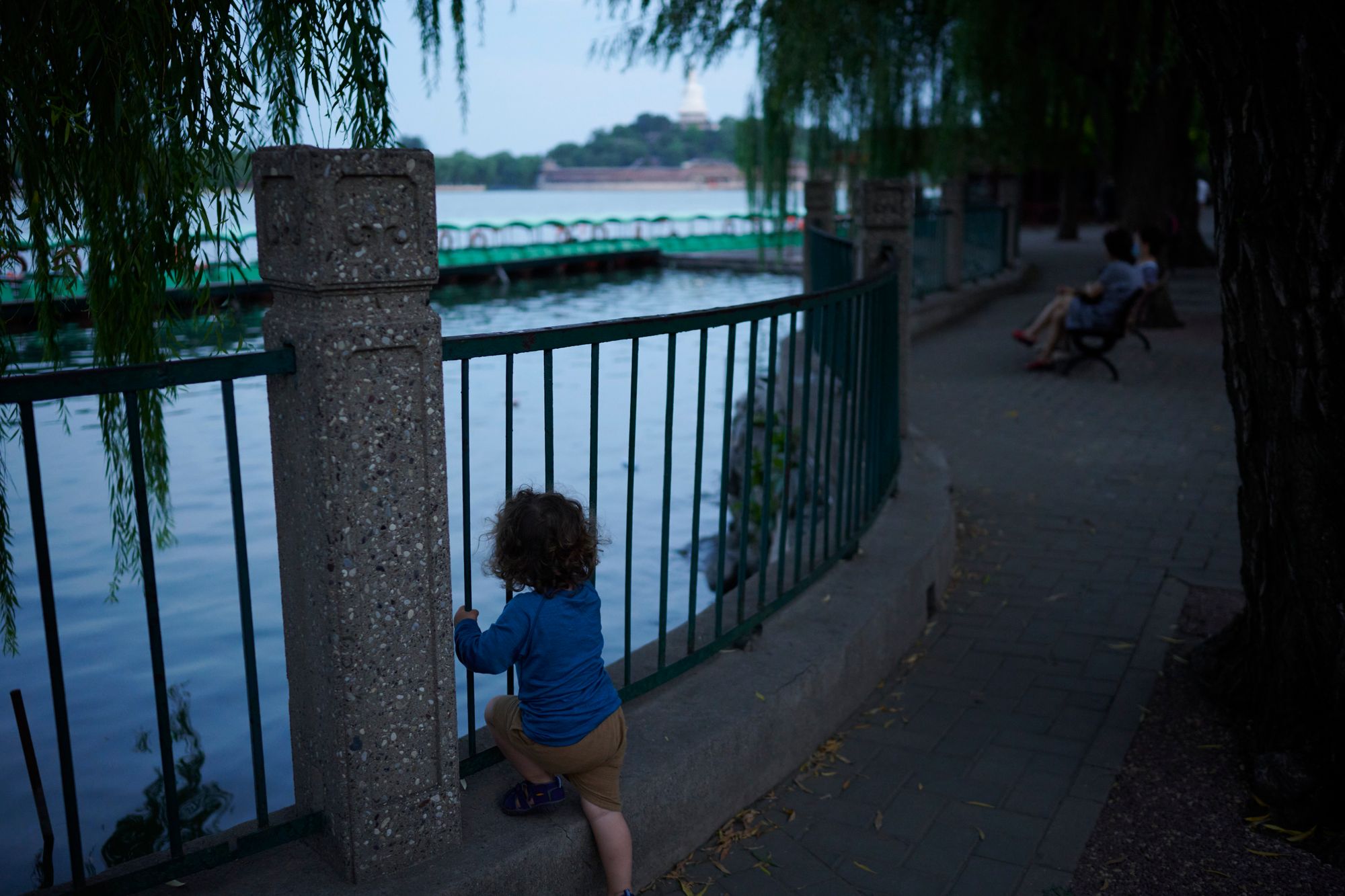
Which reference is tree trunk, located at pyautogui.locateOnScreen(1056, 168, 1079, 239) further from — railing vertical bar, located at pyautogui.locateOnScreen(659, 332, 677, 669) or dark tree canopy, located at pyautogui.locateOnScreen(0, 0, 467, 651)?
dark tree canopy, located at pyautogui.locateOnScreen(0, 0, 467, 651)

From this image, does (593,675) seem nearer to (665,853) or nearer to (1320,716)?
(665,853)

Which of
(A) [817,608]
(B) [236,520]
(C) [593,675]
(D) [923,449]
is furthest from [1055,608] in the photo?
(B) [236,520]

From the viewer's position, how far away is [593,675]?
3057 mm

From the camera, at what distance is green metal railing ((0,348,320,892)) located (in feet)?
7.27

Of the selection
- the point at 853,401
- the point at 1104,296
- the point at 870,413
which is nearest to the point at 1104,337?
the point at 1104,296

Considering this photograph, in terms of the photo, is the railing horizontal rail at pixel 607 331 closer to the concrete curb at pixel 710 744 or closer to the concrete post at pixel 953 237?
the concrete curb at pixel 710 744

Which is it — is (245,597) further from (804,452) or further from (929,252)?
(929,252)

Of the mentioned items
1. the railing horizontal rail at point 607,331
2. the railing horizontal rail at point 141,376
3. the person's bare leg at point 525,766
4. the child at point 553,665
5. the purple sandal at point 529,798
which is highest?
the railing horizontal rail at point 141,376

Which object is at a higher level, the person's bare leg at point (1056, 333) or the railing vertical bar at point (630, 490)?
the railing vertical bar at point (630, 490)

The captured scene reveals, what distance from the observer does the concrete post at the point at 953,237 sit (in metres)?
17.5

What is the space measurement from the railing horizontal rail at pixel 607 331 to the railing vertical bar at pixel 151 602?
672 mm

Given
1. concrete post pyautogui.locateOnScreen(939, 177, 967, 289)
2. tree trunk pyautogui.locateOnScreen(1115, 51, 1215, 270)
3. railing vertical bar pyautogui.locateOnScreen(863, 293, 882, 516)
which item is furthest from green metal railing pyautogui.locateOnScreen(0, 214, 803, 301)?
railing vertical bar pyautogui.locateOnScreen(863, 293, 882, 516)

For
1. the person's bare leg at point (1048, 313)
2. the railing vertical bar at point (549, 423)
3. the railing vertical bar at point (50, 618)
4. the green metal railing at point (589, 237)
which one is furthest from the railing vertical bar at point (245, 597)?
the green metal railing at point (589, 237)

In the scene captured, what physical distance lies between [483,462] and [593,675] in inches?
327
